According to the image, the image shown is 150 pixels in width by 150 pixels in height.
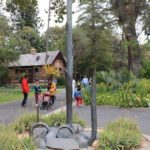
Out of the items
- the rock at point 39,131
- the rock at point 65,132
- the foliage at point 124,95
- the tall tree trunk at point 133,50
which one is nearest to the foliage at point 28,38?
the tall tree trunk at point 133,50

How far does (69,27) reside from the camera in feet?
33.7

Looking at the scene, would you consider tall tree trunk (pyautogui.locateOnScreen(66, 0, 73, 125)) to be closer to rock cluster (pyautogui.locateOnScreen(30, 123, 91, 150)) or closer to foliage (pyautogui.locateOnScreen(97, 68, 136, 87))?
rock cluster (pyautogui.locateOnScreen(30, 123, 91, 150))

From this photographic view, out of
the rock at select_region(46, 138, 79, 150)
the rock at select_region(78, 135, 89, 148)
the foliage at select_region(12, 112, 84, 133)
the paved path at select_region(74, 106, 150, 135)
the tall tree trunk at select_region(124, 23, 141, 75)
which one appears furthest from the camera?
the tall tree trunk at select_region(124, 23, 141, 75)

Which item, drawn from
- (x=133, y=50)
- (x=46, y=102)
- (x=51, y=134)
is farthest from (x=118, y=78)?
(x=51, y=134)

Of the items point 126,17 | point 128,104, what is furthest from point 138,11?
point 128,104

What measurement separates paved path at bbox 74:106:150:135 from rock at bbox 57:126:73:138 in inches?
176

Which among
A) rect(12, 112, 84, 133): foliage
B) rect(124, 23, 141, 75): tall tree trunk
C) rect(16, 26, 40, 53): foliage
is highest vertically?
rect(16, 26, 40, 53): foliage

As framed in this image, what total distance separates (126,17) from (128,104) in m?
14.3

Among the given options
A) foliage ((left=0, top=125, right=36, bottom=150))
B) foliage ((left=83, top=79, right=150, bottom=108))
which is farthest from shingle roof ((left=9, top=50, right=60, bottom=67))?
foliage ((left=0, top=125, right=36, bottom=150))

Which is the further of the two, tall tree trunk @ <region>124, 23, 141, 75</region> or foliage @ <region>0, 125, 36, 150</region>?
tall tree trunk @ <region>124, 23, 141, 75</region>

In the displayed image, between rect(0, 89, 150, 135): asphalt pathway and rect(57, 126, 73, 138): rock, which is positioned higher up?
rect(57, 126, 73, 138): rock

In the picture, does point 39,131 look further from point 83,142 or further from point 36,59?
point 36,59

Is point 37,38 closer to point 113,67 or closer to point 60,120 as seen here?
point 113,67

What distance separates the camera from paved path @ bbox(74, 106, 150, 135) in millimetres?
15328
